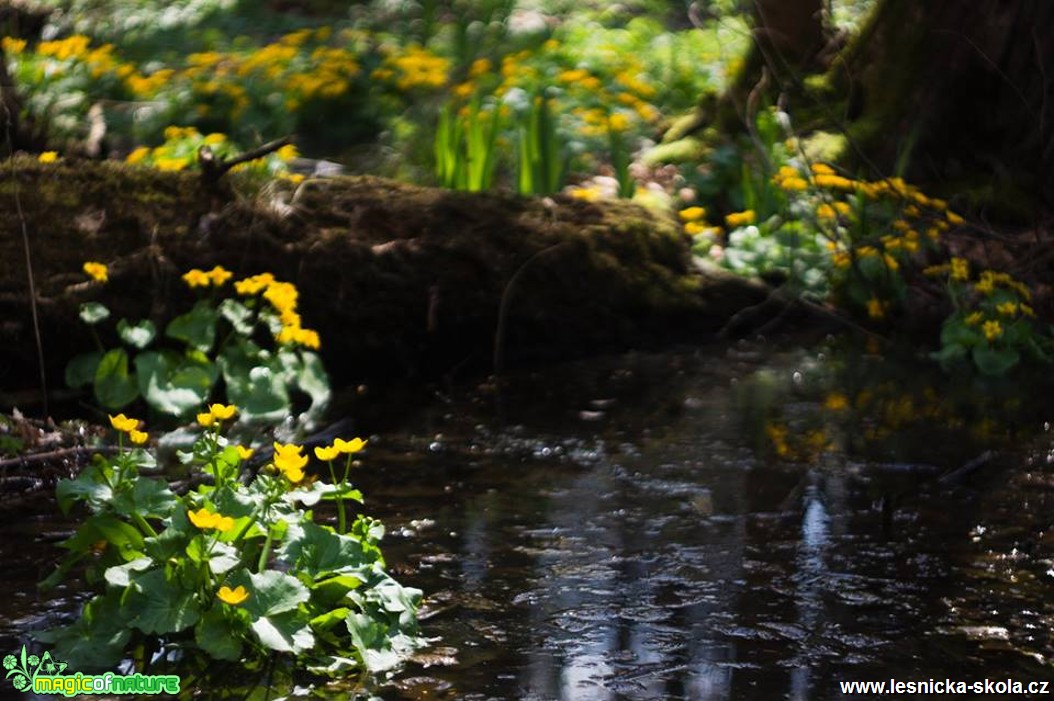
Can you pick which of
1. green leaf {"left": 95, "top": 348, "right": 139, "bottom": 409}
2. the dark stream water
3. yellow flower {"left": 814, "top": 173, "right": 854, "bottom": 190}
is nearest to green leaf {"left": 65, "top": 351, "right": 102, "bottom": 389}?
green leaf {"left": 95, "top": 348, "right": 139, "bottom": 409}

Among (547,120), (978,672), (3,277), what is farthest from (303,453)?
(547,120)

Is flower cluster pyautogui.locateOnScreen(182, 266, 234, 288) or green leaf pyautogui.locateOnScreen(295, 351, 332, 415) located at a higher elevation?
flower cluster pyautogui.locateOnScreen(182, 266, 234, 288)

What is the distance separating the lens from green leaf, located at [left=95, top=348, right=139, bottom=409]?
4727 millimetres

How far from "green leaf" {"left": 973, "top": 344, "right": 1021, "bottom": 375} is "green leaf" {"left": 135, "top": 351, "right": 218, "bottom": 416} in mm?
3299

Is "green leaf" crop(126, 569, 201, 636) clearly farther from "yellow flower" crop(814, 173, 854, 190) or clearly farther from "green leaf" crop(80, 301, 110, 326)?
"yellow flower" crop(814, 173, 854, 190)

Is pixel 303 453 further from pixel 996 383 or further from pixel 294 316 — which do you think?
pixel 996 383

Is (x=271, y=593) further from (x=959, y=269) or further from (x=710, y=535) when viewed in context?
(x=959, y=269)

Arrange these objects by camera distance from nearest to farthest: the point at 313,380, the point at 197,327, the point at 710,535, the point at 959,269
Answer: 1. the point at 710,535
2. the point at 197,327
3. the point at 313,380
4. the point at 959,269

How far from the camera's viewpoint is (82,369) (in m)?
4.80

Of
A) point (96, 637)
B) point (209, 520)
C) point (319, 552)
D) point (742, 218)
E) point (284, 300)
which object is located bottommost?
point (742, 218)

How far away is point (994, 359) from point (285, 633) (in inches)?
163

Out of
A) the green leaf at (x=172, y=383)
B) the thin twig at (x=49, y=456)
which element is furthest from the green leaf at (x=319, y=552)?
the green leaf at (x=172, y=383)

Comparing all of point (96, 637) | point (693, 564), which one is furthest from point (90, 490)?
point (693, 564)

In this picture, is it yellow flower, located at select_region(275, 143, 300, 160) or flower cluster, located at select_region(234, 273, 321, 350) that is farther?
yellow flower, located at select_region(275, 143, 300, 160)
